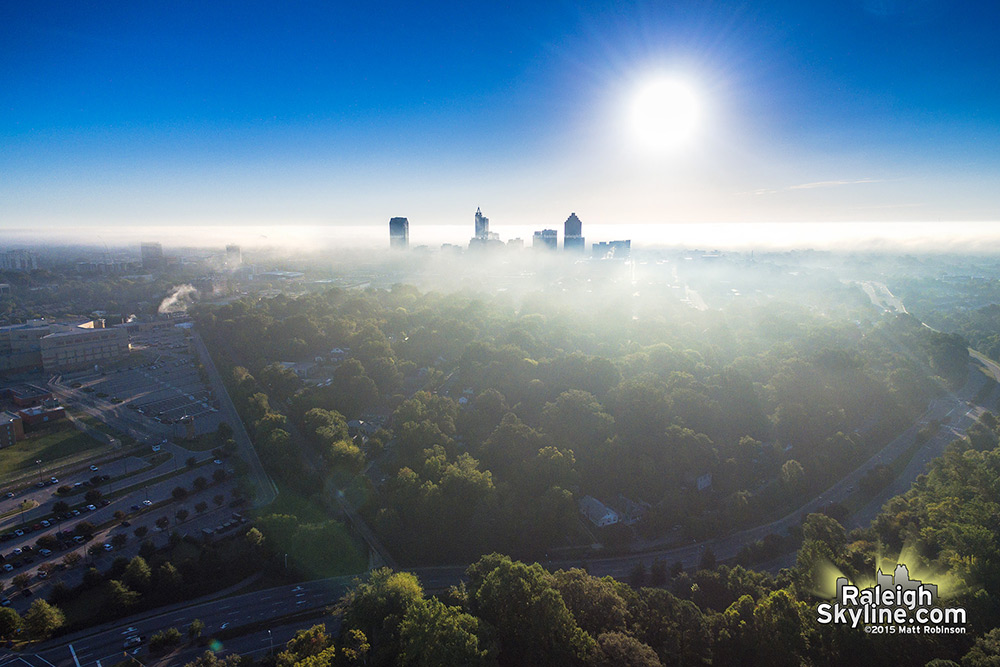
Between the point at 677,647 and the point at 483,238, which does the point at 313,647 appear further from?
the point at 483,238

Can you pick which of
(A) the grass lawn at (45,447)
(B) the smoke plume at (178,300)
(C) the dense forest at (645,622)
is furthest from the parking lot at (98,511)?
(B) the smoke plume at (178,300)

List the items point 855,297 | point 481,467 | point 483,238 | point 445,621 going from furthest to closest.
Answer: point 483,238, point 855,297, point 481,467, point 445,621

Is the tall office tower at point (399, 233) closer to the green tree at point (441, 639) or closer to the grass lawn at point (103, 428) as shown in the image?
the grass lawn at point (103, 428)

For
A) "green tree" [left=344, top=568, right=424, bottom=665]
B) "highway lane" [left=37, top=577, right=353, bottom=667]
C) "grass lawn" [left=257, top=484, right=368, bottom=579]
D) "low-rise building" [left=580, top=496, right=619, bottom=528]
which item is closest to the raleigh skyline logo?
"low-rise building" [left=580, top=496, right=619, bottom=528]

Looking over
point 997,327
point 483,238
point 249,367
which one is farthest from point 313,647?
point 483,238

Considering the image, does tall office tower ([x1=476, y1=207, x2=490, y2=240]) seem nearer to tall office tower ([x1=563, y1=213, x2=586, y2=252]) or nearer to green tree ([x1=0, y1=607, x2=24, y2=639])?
tall office tower ([x1=563, y1=213, x2=586, y2=252])

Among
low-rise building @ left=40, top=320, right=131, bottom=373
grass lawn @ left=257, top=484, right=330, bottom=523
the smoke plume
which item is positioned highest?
the smoke plume
